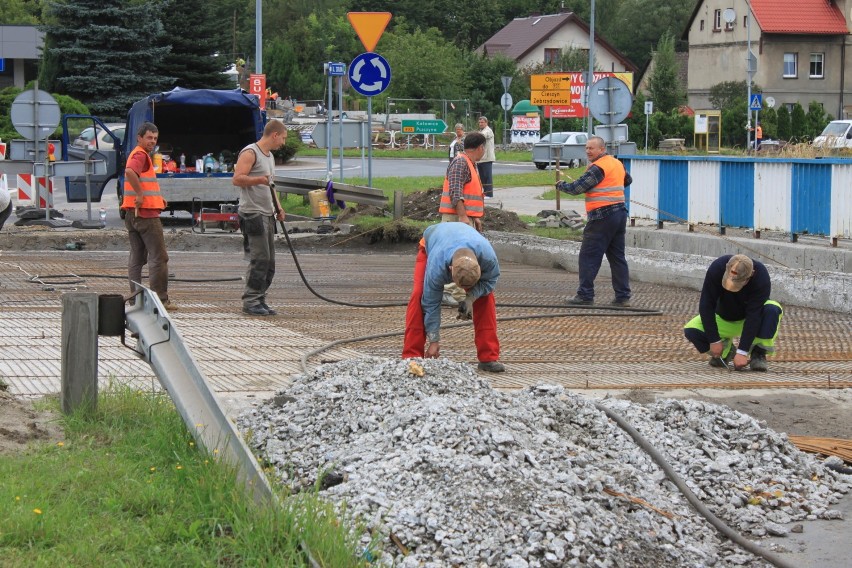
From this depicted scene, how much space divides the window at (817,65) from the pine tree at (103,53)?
39.6 m

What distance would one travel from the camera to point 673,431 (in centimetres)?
629

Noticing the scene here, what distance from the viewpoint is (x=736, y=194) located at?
601 inches

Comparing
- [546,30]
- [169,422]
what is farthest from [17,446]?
[546,30]

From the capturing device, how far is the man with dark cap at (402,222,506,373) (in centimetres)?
722

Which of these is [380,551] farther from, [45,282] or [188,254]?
[188,254]

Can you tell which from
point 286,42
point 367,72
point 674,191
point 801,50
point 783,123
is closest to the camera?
point 674,191

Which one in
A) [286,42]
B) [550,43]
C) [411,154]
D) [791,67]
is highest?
[550,43]

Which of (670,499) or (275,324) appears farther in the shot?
(275,324)

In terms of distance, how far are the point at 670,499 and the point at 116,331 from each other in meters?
3.01

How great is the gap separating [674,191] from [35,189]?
11138 millimetres

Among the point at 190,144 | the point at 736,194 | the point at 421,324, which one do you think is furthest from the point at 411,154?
the point at 421,324

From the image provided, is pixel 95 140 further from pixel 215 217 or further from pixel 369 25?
pixel 369 25

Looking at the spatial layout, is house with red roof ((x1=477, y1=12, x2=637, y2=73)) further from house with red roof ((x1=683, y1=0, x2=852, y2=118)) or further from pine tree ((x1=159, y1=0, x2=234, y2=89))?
pine tree ((x1=159, y1=0, x2=234, y2=89))

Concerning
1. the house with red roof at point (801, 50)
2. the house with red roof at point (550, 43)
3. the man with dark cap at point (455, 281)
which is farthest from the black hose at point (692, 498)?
the house with red roof at point (550, 43)
